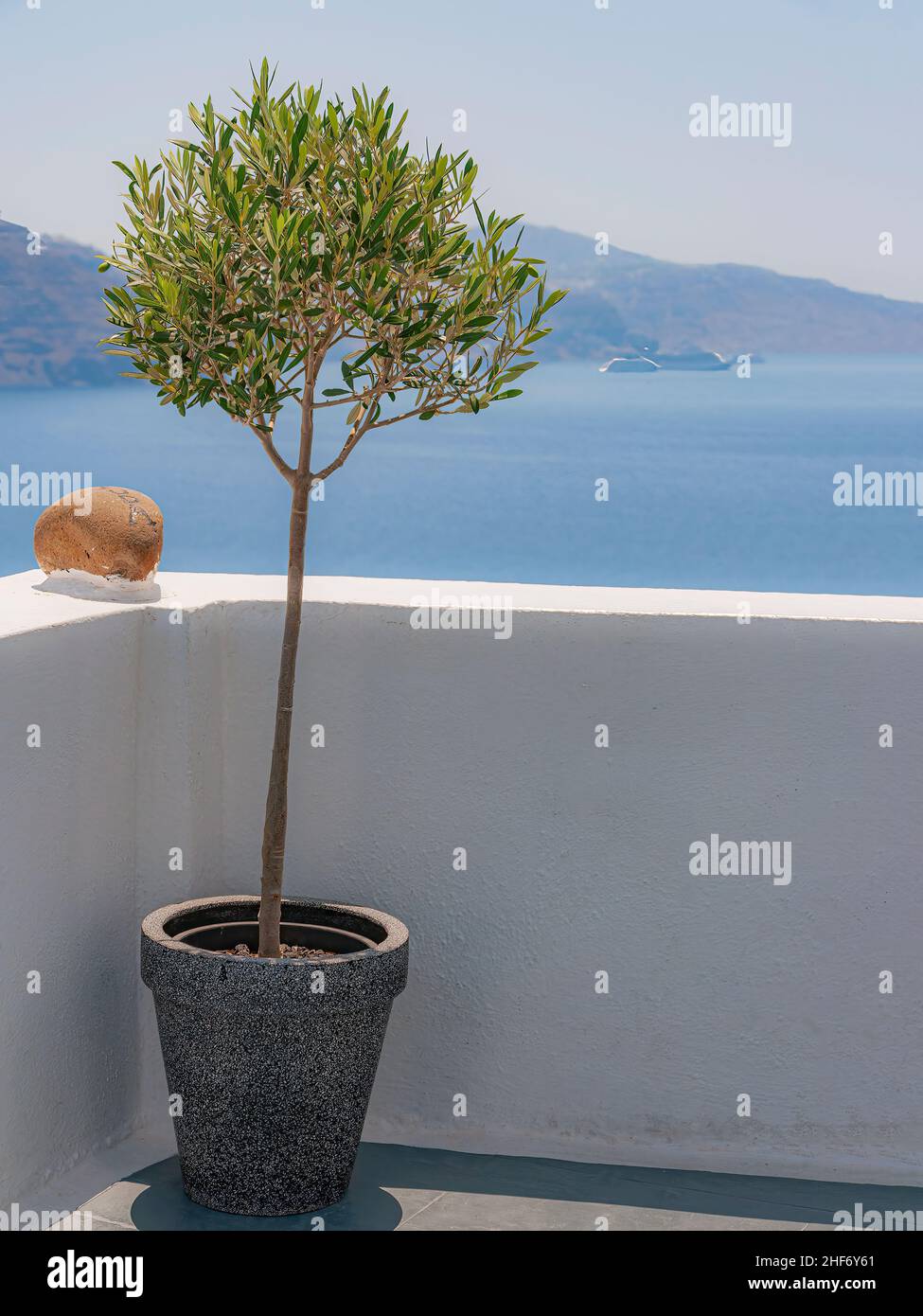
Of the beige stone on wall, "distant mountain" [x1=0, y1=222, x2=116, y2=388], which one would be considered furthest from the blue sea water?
the beige stone on wall

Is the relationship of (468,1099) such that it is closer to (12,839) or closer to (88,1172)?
(88,1172)

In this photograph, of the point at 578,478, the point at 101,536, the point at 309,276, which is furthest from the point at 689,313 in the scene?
the point at 309,276

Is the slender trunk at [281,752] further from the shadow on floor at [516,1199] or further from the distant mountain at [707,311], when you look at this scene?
the distant mountain at [707,311]

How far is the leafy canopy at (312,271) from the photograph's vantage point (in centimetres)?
247

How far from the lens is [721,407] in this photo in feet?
95.5

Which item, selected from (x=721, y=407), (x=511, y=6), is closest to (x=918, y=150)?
(x=721, y=407)

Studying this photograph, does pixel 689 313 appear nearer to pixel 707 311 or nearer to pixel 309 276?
pixel 707 311

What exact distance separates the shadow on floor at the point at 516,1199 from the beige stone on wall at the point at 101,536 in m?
1.25

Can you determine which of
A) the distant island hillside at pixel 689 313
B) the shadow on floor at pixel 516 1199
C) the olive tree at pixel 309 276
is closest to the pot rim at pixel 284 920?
the olive tree at pixel 309 276

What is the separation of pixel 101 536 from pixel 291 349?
29.2 inches

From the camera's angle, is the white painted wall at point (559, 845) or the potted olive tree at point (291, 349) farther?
the white painted wall at point (559, 845)

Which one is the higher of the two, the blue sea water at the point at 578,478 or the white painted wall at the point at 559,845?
the blue sea water at the point at 578,478

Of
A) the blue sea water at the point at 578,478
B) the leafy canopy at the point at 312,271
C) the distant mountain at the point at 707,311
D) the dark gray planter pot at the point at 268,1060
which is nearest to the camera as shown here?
the leafy canopy at the point at 312,271

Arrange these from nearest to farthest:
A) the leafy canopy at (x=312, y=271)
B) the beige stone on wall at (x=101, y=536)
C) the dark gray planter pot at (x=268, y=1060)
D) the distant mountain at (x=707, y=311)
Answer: the leafy canopy at (x=312, y=271) < the dark gray planter pot at (x=268, y=1060) < the beige stone on wall at (x=101, y=536) < the distant mountain at (x=707, y=311)
